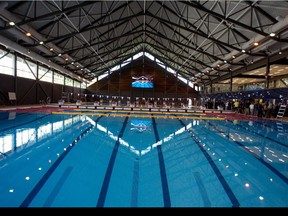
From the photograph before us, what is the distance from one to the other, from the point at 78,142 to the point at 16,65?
50.1ft

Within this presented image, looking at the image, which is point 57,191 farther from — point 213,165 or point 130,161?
point 213,165

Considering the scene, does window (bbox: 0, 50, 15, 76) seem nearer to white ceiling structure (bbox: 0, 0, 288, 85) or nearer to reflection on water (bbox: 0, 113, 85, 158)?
white ceiling structure (bbox: 0, 0, 288, 85)

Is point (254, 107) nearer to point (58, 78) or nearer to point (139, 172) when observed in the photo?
point (139, 172)

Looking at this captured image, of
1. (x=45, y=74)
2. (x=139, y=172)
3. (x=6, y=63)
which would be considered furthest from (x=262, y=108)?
(x=45, y=74)

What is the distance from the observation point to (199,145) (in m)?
6.90

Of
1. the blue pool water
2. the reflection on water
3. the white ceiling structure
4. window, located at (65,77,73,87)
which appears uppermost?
the white ceiling structure

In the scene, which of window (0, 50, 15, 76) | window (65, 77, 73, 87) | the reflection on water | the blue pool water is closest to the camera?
the blue pool water

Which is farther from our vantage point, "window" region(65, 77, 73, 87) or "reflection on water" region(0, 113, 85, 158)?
"window" region(65, 77, 73, 87)

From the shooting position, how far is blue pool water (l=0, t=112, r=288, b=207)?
3190mm

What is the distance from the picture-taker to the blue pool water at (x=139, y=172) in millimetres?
3190

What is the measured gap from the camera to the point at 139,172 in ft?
14.3

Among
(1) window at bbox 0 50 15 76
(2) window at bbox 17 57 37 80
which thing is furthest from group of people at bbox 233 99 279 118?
(2) window at bbox 17 57 37 80

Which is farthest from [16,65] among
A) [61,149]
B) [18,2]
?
[61,149]

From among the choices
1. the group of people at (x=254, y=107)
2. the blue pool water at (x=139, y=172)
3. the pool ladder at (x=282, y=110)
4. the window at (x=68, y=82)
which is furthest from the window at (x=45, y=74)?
the pool ladder at (x=282, y=110)
